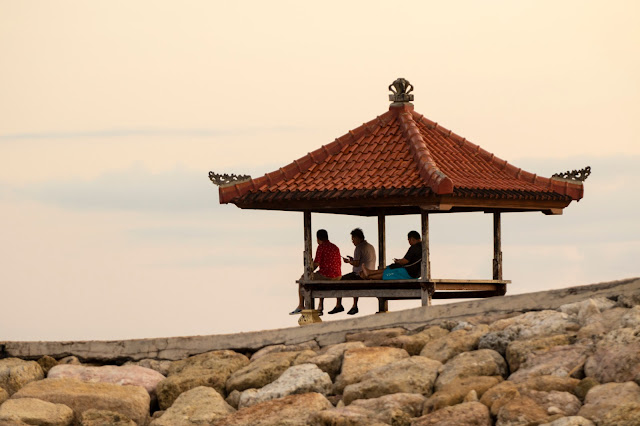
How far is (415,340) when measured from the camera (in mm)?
11859

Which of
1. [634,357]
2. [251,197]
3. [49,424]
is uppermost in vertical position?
[251,197]

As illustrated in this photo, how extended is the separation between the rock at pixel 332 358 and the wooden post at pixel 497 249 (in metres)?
4.24

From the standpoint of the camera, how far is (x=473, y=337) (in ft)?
37.7

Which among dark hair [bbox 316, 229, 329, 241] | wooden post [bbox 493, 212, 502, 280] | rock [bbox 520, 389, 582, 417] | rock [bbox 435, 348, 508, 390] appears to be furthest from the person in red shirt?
rock [bbox 520, 389, 582, 417]

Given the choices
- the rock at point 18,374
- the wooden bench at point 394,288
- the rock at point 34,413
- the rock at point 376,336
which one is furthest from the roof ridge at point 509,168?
the rock at point 34,413

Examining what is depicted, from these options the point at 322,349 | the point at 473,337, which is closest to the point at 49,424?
the point at 322,349

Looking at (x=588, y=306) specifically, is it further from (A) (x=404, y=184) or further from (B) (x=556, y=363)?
(A) (x=404, y=184)

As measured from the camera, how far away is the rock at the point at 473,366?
10.8 metres

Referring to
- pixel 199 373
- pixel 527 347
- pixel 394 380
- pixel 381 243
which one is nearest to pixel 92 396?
pixel 199 373

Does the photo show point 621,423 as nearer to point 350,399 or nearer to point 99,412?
point 350,399

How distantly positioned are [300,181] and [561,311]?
15.3 ft

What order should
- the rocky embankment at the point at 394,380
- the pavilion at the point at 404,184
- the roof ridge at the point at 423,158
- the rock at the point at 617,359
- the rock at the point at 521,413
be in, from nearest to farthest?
1. the rock at the point at 521,413
2. the rocky embankment at the point at 394,380
3. the rock at the point at 617,359
4. the roof ridge at the point at 423,158
5. the pavilion at the point at 404,184

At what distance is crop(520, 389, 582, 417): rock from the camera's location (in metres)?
9.59

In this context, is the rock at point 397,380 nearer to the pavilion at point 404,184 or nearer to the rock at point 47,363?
the pavilion at point 404,184
